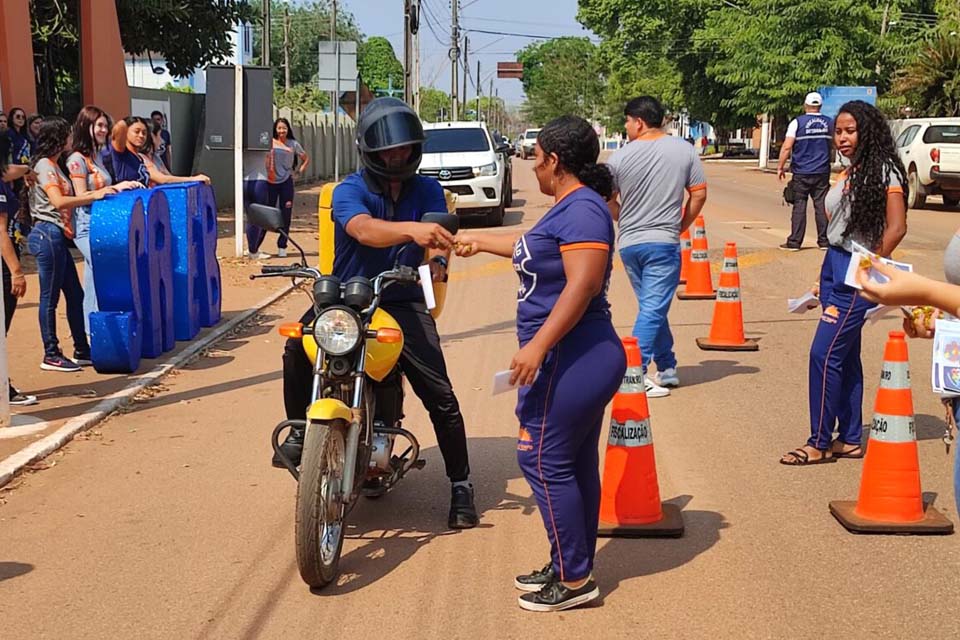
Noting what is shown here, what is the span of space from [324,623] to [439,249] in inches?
61.4

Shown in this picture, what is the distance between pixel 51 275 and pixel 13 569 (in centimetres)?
398

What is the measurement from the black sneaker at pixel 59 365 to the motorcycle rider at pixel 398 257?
3.92 meters

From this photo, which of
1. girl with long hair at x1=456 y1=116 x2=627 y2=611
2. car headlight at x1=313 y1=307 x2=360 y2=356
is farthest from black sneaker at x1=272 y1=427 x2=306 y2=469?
girl with long hair at x1=456 y1=116 x2=627 y2=611

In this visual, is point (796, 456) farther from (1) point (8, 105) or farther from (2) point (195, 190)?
(1) point (8, 105)

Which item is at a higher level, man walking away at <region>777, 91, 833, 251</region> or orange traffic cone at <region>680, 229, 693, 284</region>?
man walking away at <region>777, 91, 833, 251</region>

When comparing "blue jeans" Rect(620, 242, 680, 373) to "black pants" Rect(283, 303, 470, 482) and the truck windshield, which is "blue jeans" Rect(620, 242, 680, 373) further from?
the truck windshield

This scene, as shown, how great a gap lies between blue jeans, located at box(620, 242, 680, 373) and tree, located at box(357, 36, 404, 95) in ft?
378

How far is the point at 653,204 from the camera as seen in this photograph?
7750mm

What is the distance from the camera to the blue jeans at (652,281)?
7.80m

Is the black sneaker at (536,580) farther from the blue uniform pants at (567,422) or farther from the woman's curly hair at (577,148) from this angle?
the woman's curly hair at (577,148)

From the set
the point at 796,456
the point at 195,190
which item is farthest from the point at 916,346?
the point at 195,190

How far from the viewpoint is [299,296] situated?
13.0 metres

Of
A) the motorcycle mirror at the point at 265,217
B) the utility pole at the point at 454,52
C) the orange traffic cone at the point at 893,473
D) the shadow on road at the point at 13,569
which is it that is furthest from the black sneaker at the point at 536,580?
the utility pole at the point at 454,52

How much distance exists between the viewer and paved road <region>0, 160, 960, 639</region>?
4.34 meters
